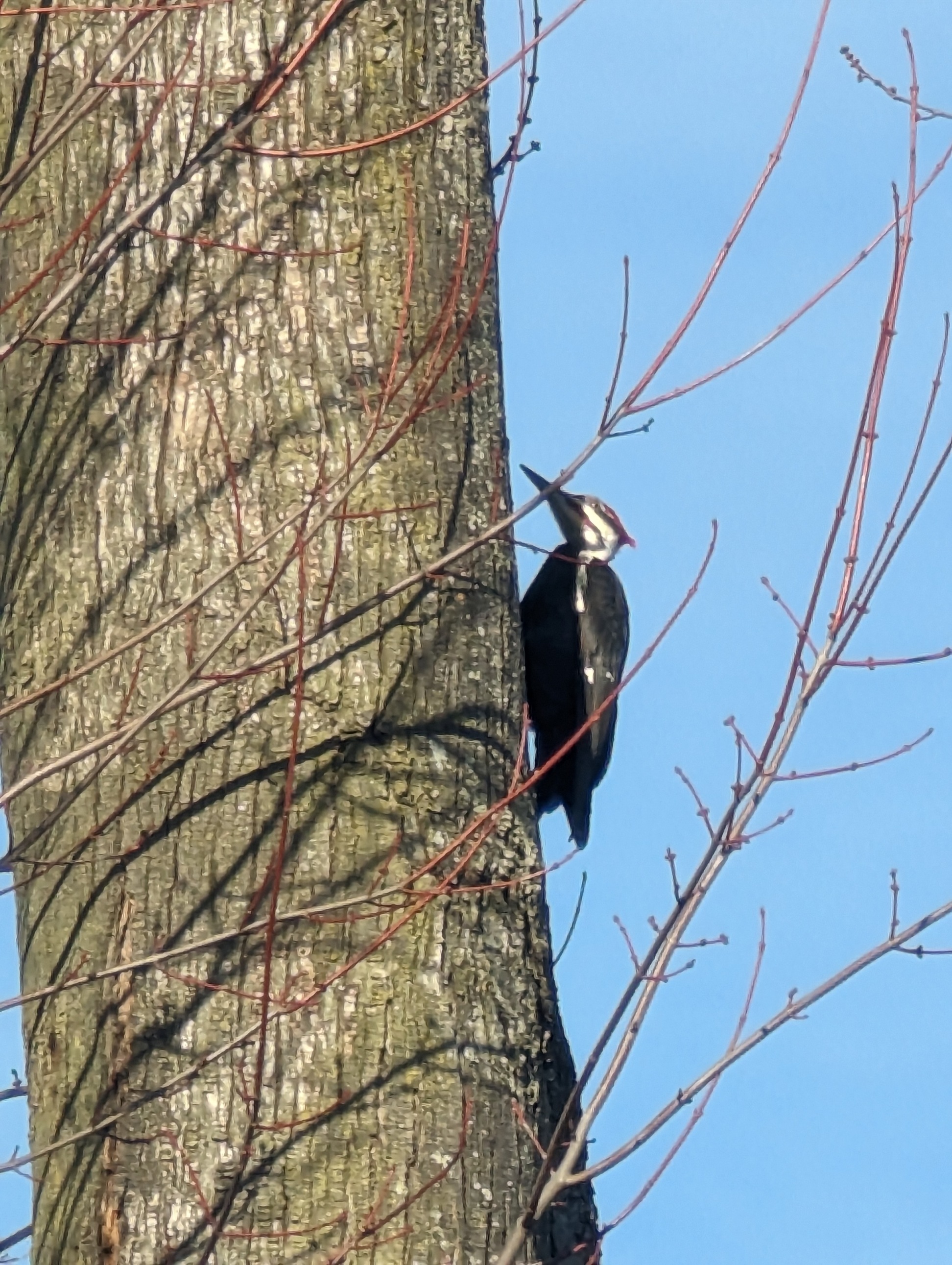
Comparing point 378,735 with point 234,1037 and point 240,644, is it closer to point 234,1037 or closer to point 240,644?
point 240,644

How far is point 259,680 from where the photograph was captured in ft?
8.50

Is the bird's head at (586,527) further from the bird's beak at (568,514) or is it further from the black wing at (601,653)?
the black wing at (601,653)

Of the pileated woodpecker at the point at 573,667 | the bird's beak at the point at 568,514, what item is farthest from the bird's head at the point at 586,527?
the pileated woodpecker at the point at 573,667

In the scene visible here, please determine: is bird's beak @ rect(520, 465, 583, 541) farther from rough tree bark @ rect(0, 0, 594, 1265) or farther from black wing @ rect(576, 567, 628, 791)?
rough tree bark @ rect(0, 0, 594, 1265)

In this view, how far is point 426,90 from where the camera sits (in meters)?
2.89

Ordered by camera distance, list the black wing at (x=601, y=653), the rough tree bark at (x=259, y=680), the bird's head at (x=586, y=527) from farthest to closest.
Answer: the bird's head at (x=586, y=527) → the black wing at (x=601, y=653) → the rough tree bark at (x=259, y=680)

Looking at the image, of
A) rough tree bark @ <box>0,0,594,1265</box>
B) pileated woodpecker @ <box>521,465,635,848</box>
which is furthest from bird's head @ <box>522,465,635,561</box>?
rough tree bark @ <box>0,0,594,1265</box>

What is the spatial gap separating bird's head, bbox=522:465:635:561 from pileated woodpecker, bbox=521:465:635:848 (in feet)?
1.78

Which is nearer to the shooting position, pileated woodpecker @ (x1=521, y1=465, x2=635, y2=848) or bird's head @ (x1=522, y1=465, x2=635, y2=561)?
pileated woodpecker @ (x1=521, y1=465, x2=635, y2=848)

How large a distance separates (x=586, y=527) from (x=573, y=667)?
1.09m

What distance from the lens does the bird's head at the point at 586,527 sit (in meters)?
5.47

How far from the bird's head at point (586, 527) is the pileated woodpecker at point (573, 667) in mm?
542

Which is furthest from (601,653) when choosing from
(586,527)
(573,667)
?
(586,527)

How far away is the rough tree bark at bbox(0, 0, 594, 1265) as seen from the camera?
2.44 meters
